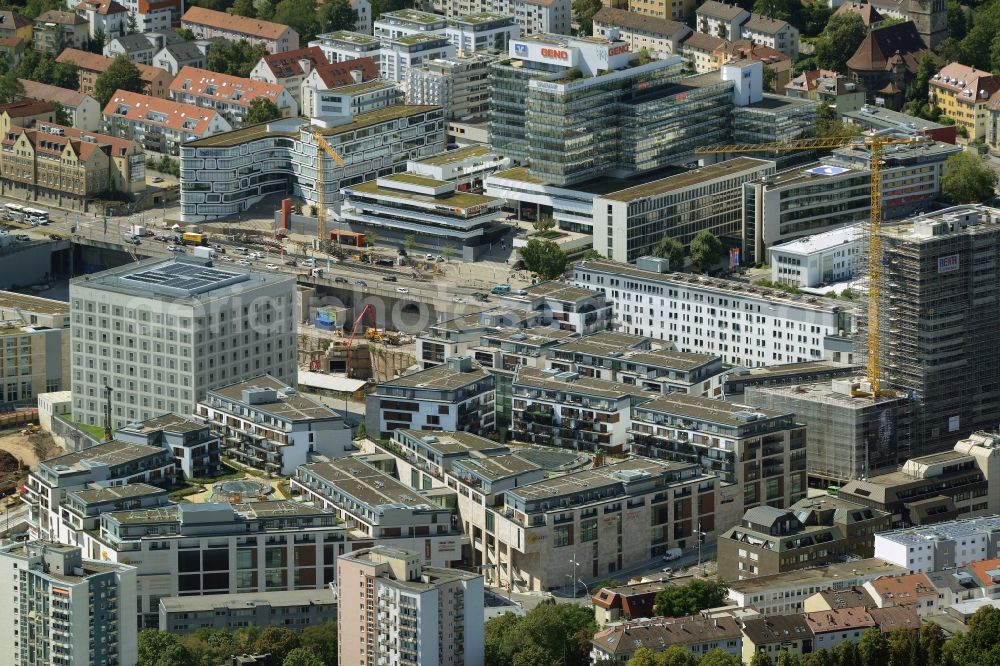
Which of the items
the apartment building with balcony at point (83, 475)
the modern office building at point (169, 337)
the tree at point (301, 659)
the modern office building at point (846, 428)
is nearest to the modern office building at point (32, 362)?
the modern office building at point (169, 337)

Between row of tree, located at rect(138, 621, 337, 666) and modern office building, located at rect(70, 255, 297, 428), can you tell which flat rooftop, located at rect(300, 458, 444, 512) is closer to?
row of tree, located at rect(138, 621, 337, 666)

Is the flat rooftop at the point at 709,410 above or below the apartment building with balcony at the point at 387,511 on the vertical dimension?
above

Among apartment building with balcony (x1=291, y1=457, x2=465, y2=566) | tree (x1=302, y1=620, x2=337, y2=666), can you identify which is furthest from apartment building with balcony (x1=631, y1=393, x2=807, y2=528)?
tree (x1=302, y1=620, x2=337, y2=666)

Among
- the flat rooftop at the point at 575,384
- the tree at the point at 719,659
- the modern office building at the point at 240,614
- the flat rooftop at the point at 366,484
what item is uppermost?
the flat rooftop at the point at 575,384

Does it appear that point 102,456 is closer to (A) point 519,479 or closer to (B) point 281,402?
(B) point 281,402

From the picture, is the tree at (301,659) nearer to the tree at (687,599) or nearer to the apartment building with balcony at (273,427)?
the tree at (687,599)

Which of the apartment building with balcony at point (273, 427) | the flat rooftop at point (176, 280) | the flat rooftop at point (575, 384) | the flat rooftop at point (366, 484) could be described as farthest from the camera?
the flat rooftop at point (176, 280)
